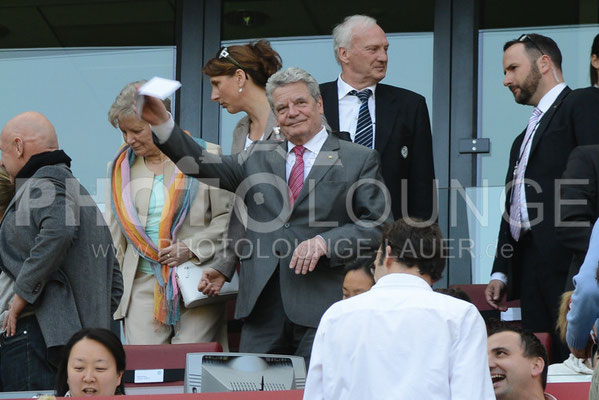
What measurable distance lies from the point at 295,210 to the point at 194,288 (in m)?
0.92

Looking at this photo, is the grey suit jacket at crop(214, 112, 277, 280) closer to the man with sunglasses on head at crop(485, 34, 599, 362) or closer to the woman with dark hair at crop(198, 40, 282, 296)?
the woman with dark hair at crop(198, 40, 282, 296)

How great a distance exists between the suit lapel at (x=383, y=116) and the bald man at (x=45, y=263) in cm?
165

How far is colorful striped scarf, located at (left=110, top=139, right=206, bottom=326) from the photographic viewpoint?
22.0 feet

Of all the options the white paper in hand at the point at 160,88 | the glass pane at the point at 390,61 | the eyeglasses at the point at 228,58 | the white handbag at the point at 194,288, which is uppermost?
the glass pane at the point at 390,61

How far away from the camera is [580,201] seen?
5930mm

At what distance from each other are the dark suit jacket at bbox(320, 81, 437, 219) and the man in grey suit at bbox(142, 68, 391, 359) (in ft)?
2.83

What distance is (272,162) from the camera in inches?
242

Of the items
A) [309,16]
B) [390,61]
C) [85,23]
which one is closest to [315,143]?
[390,61]

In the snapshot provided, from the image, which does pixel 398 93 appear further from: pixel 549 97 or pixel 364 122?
pixel 549 97

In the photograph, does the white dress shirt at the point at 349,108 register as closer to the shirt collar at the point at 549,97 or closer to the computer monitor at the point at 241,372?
the shirt collar at the point at 549,97

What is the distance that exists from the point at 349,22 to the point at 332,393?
3.71m

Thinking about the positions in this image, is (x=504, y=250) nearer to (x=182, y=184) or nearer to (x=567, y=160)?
(x=567, y=160)

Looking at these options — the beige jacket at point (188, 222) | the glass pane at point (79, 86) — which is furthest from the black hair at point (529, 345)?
the glass pane at point (79, 86)

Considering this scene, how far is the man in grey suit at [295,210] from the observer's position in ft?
19.0
